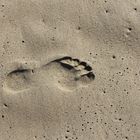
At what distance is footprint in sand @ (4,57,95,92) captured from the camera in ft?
7.60

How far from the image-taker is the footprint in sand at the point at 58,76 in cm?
232

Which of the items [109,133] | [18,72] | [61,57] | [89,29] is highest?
[89,29]

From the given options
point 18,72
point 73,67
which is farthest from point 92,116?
point 18,72

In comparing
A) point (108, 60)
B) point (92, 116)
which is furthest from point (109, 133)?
point (108, 60)

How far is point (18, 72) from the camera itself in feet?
7.71

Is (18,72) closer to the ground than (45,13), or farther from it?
closer to the ground

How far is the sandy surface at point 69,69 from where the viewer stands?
7.54 ft

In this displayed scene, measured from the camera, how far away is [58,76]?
2.33 metres

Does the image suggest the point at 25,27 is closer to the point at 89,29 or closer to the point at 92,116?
the point at 89,29

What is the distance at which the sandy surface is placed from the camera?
7.54 feet

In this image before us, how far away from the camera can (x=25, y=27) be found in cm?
235

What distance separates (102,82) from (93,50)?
0.23 m

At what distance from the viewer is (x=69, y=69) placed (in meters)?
2.33

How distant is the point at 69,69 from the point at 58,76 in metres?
0.09
